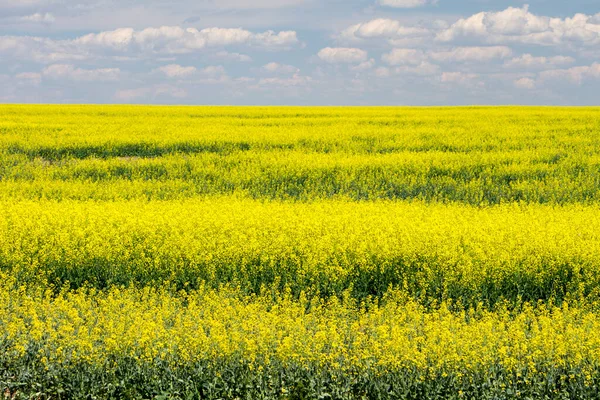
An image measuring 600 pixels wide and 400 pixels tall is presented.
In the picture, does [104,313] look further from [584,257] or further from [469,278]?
[584,257]

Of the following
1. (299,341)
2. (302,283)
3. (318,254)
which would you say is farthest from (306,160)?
(299,341)

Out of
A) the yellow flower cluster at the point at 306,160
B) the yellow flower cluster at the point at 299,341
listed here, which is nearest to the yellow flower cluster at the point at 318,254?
the yellow flower cluster at the point at 299,341

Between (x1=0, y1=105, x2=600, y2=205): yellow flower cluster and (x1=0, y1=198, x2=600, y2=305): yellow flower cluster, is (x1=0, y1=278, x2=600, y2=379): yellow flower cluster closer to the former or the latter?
(x1=0, y1=198, x2=600, y2=305): yellow flower cluster

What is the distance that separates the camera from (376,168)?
1934 cm

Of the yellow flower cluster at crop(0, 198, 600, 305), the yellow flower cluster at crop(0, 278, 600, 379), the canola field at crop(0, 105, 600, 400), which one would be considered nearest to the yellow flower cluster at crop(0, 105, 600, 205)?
the canola field at crop(0, 105, 600, 400)

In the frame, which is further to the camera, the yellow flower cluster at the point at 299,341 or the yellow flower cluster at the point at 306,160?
the yellow flower cluster at the point at 306,160

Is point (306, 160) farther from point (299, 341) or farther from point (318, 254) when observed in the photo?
point (299, 341)

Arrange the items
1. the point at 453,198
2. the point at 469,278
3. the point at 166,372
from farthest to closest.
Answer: the point at 453,198
the point at 469,278
the point at 166,372

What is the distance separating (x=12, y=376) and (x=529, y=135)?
23.8 m

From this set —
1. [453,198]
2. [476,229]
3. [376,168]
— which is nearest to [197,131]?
[376,168]

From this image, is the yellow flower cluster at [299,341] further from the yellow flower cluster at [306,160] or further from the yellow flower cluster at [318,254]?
the yellow flower cluster at [306,160]

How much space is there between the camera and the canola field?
6.15 metres

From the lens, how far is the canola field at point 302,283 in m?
6.15

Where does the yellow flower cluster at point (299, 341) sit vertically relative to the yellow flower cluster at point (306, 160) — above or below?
below
